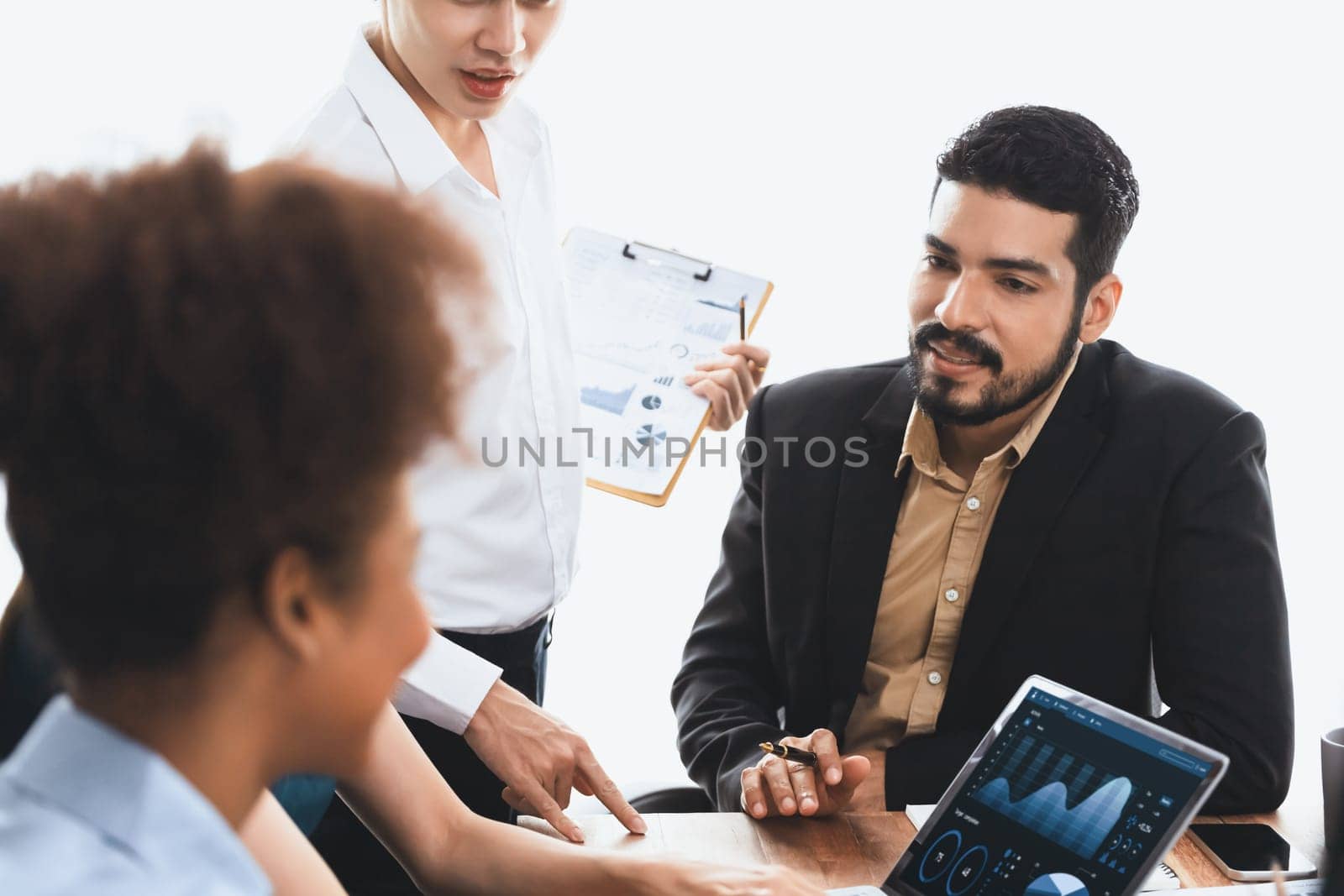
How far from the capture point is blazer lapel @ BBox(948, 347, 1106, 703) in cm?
169

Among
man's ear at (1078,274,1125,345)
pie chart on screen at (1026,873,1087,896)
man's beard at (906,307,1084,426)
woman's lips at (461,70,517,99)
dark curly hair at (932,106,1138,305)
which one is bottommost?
pie chart on screen at (1026,873,1087,896)

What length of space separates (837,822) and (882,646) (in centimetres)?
42

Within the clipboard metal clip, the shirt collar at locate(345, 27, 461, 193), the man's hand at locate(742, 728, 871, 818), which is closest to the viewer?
the man's hand at locate(742, 728, 871, 818)

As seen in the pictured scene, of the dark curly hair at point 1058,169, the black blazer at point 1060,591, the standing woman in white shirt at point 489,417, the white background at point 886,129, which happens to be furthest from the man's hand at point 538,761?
the white background at point 886,129

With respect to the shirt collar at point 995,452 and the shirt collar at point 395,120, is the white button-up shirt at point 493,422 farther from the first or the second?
the shirt collar at point 995,452

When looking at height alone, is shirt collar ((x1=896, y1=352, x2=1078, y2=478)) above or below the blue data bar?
A: above

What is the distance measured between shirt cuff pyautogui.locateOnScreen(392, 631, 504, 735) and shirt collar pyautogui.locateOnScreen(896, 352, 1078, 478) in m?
0.71

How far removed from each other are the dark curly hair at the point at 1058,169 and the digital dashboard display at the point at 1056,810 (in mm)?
761

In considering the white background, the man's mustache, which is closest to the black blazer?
the man's mustache

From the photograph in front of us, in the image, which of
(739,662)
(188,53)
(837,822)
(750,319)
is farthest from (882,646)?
(188,53)

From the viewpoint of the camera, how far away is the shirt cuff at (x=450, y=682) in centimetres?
147

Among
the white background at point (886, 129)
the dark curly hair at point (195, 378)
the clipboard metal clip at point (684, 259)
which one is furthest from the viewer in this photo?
the white background at point (886, 129)

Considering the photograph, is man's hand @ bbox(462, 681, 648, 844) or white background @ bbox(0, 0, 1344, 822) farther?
white background @ bbox(0, 0, 1344, 822)

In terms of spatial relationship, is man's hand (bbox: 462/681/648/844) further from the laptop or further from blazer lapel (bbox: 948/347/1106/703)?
blazer lapel (bbox: 948/347/1106/703)
